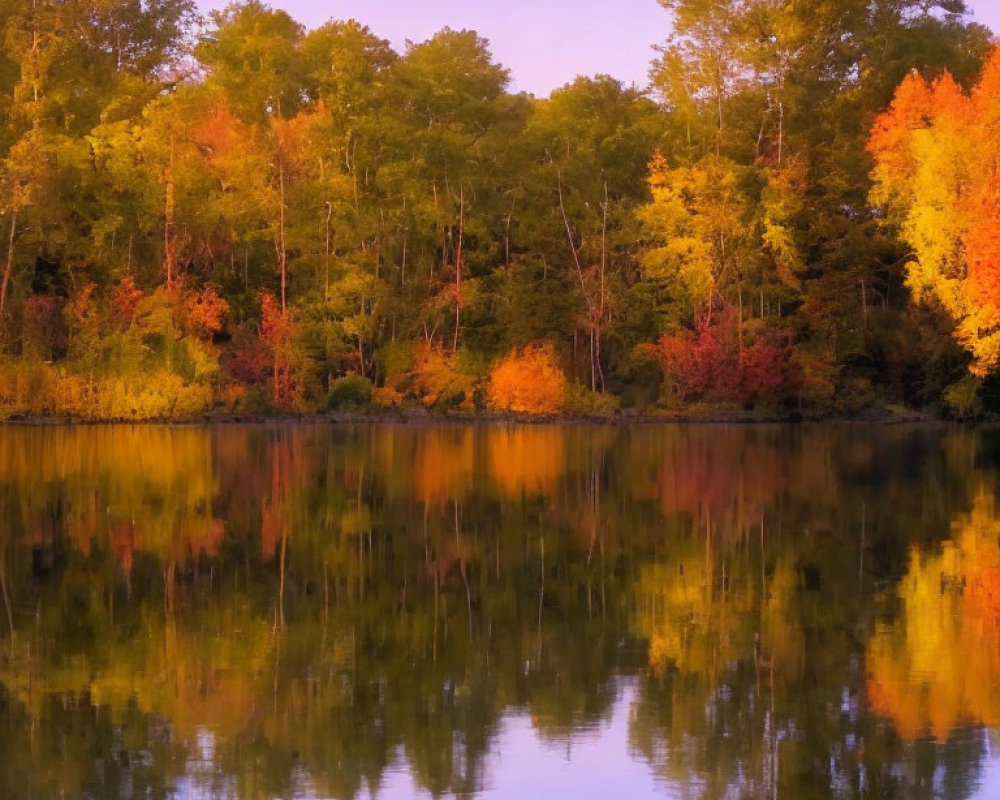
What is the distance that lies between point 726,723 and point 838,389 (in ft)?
134

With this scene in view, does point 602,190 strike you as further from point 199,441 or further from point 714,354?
point 199,441

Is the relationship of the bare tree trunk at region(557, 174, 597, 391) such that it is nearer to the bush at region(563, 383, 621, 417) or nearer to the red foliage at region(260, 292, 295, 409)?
the bush at region(563, 383, 621, 417)

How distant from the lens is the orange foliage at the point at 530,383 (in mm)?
46812

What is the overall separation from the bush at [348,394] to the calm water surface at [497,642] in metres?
25.2

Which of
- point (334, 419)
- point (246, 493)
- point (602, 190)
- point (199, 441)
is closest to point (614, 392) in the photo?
point (602, 190)

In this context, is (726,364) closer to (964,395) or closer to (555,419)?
(555,419)

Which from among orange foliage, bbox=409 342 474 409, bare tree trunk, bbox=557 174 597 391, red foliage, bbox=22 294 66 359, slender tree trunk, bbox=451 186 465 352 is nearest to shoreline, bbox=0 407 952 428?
orange foliage, bbox=409 342 474 409

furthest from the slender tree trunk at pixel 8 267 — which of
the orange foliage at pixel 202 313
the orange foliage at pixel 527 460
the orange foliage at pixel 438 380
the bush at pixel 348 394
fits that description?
the orange foliage at pixel 527 460

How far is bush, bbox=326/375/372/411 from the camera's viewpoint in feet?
153

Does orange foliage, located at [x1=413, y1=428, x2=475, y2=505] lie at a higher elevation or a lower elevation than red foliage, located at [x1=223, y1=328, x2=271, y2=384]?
lower

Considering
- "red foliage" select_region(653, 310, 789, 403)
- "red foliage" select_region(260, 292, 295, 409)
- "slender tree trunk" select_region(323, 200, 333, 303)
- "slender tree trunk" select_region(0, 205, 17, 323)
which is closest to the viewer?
"slender tree trunk" select_region(0, 205, 17, 323)

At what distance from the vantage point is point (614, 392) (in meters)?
51.2

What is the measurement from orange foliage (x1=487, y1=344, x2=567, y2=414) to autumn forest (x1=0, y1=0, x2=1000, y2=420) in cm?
7

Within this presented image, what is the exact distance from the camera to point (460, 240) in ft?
162
